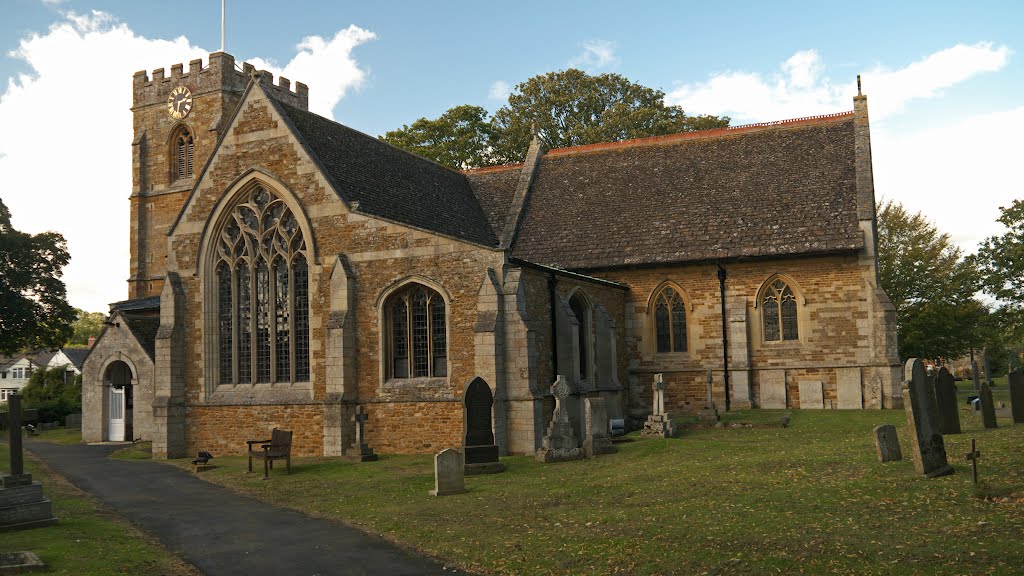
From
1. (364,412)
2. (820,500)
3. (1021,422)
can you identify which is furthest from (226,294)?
(1021,422)

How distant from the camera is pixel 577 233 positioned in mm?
30828

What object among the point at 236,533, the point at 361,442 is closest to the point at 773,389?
the point at 361,442

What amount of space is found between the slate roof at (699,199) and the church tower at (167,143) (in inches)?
769

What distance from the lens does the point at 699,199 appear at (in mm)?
30500

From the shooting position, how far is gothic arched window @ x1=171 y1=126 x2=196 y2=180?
44.8 metres

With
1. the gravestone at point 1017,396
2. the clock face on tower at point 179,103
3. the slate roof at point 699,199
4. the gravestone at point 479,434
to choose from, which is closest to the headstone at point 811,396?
the slate roof at point 699,199

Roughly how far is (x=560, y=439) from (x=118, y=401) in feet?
69.3

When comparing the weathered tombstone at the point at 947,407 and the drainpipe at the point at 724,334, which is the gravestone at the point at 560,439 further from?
the drainpipe at the point at 724,334

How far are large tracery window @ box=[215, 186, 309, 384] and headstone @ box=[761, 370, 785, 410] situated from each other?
14.5 m

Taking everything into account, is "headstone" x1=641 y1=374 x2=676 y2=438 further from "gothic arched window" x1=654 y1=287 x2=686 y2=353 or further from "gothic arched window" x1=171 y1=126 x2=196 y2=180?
"gothic arched window" x1=171 y1=126 x2=196 y2=180

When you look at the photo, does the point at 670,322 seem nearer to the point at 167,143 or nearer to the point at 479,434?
the point at 479,434

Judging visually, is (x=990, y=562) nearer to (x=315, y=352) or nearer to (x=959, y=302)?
(x=315, y=352)

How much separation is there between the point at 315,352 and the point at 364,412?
97.9 inches

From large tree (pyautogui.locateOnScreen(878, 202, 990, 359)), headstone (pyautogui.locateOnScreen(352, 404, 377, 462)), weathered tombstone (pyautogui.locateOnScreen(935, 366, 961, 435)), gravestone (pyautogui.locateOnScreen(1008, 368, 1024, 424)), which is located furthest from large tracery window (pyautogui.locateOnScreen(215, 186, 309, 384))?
large tree (pyautogui.locateOnScreen(878, 202, 990, 359))
